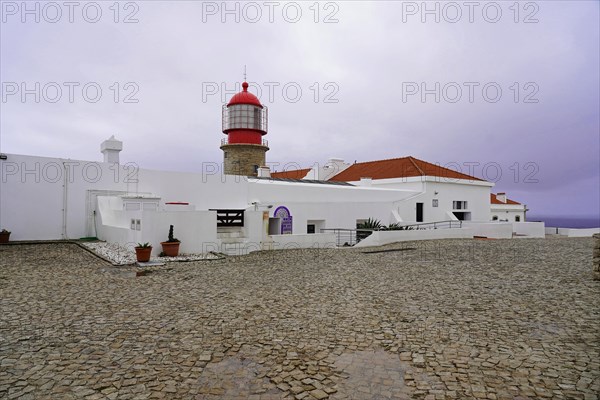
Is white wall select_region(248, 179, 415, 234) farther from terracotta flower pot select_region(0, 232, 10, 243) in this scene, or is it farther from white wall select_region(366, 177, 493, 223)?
terracotta flower pot select_region(0, 232, 10, 243)

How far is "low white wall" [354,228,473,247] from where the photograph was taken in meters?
17.2

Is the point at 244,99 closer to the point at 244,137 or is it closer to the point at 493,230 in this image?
the point at 244,137

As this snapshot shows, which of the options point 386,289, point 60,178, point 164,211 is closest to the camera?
point 386,289

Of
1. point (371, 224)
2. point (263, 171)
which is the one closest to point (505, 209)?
point (371, 224)

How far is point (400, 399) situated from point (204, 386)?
1.71 m

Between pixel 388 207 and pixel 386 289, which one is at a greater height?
pixel 388 207

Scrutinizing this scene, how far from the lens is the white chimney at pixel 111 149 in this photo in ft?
52.5

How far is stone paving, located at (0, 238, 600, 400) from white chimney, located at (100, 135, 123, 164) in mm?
7911

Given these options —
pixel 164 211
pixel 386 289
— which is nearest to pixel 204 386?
pixel 386 289

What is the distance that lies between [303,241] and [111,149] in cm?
893

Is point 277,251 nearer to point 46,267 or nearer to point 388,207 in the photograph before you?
point 46,267

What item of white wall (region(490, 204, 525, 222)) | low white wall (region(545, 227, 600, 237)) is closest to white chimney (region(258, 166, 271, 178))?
low white wall (region(545, 227, 600, 237))

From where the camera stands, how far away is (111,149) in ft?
52.7

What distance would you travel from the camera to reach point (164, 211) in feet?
39.0
